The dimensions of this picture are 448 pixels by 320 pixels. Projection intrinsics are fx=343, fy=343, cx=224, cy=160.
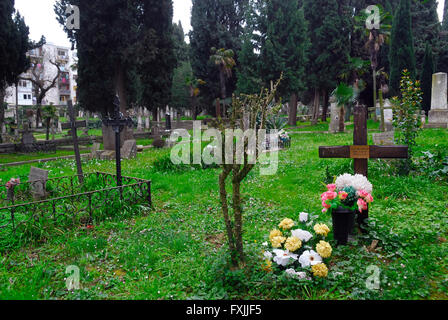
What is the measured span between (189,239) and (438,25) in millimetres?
35668

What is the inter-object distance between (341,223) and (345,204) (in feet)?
0.90

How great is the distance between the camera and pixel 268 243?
4.51 meters

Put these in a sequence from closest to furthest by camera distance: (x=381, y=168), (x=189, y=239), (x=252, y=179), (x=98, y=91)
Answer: (x=189, y=239)
(x=381, y=168)
(x=252, y=179)
(x=98, y=91)

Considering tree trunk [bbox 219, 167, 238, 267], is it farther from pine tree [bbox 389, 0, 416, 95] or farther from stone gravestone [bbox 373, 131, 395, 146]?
pine tree [bbox 389, 0, 416, 95]

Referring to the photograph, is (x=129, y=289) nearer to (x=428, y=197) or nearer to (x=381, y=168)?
(x=428, y=197)

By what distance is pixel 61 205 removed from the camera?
270 inches

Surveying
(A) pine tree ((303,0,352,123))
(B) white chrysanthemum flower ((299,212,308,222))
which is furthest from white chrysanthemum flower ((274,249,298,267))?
(A) pine tree ((303,0,352,123))

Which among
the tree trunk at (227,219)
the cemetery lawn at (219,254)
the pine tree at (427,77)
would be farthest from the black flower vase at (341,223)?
the pine tree at (427,77)

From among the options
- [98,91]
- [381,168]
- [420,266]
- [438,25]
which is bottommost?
[420,266]

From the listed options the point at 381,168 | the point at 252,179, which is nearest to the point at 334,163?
the point at 381,168

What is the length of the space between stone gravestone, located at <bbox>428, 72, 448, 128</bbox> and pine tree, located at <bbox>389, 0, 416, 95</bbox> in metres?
9.29

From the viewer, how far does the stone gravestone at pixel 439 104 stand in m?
16.3

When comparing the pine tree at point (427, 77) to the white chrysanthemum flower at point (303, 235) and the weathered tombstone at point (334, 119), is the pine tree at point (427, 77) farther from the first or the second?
the white chrysanthemum flower at point (303, 235)

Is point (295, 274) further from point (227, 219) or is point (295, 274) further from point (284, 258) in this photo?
point (227, 219)
